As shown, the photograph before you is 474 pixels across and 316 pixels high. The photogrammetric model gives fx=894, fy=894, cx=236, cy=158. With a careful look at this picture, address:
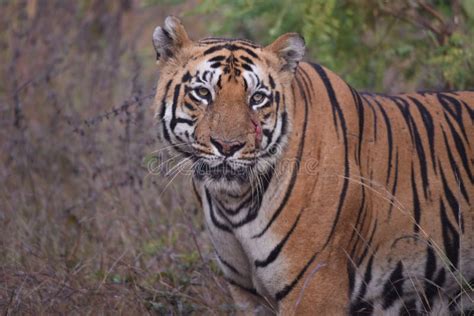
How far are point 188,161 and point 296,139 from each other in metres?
0.45

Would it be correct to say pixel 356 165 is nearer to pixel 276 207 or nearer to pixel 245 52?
pixel 276 207

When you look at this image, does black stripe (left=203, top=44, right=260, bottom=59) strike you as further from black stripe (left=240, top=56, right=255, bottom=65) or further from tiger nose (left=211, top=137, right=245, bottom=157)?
tiger nose (left=211, top=137, right=245, bottom=157)

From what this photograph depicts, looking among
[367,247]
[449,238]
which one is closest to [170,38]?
[367,247]

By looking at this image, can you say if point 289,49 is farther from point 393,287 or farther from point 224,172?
point 393,287

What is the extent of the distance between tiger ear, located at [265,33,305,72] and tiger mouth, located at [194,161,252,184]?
0.49 m

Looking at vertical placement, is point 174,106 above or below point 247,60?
below

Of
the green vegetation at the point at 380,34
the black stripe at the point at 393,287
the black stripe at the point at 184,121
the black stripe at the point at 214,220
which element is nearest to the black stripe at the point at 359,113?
the black stripe at the point at 393,287

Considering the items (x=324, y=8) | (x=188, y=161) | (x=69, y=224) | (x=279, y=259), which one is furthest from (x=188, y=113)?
(x=324, y=8)

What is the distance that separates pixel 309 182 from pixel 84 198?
2709mm

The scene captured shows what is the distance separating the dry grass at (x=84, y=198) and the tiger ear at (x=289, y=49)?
1.18 metres

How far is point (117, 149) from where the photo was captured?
6312 mm

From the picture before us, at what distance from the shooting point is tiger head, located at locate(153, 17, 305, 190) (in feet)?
11.3

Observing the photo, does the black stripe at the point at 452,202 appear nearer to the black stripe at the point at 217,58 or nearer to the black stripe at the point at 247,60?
the black stripe at the point at 247,60

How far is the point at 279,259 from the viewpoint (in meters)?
3.57
